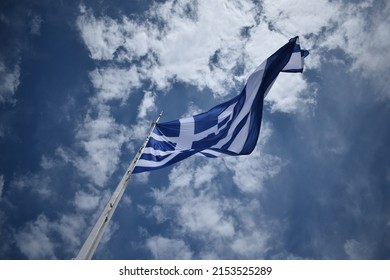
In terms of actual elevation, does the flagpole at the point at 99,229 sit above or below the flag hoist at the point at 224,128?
below

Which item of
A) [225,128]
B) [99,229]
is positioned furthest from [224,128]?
[99,229]

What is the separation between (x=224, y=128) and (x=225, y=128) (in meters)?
0.04

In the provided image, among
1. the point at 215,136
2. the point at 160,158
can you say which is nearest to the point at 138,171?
the point at 160,158

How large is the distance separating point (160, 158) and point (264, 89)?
386cm

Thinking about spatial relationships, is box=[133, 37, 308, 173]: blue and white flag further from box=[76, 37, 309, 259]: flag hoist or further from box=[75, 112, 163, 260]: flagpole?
box=[75, 112, 163, 260]: flagpole

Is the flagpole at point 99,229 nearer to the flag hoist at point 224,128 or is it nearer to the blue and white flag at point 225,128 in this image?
the flag hoist at point 224,128

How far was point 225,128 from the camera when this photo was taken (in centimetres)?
845

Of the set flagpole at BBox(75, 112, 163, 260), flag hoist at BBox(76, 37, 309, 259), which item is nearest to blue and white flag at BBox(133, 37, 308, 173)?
flag hoist at BBox(76, 37, 309, 259)

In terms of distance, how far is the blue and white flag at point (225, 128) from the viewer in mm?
7828

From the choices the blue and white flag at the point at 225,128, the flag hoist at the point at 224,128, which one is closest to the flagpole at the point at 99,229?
the flag hoist at the point at 224,128

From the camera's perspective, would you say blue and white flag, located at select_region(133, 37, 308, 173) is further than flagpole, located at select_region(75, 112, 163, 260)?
Yes

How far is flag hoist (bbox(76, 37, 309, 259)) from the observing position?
7805 millimetres
